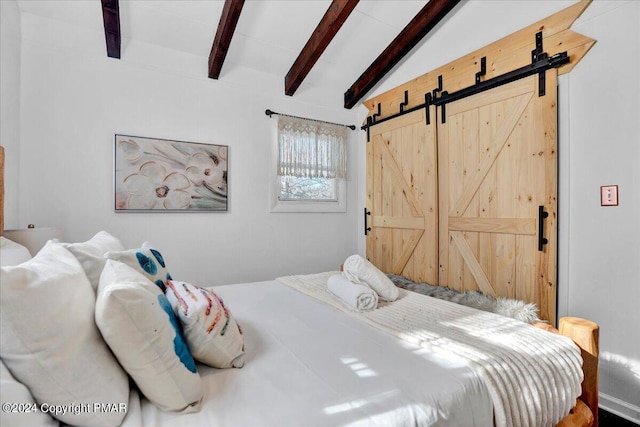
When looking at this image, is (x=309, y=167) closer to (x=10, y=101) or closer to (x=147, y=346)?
(x=10, y=101)

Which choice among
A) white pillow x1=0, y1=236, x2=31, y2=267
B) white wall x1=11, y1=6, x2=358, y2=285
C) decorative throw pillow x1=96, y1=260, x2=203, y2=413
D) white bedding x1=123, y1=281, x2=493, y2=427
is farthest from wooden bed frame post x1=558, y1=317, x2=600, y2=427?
white wall x1=11, y1=6, x2=358, y2=285

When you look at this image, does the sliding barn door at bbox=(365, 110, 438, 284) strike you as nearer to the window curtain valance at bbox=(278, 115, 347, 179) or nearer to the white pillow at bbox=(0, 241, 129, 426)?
the window curtain valance at bbox=(278, 115, 347, 179)

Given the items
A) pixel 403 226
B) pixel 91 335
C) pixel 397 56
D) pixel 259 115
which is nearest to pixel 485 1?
pixel 397 56

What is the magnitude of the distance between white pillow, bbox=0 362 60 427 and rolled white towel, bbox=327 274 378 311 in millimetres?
1386

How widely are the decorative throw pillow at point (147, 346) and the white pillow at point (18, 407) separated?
0.57ft

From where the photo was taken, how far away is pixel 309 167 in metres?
3.73

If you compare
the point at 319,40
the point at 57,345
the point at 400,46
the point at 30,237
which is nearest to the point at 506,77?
the point at 400,46

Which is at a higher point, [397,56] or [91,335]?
[397,56]

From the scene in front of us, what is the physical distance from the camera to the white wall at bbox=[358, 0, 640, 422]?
72.7 inches

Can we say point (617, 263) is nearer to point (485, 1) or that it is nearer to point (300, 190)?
point (485, 1)

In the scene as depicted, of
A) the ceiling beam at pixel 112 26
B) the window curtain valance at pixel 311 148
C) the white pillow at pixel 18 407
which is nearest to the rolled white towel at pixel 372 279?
the white pillow at pixel 18 407

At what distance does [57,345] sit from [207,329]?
16.4 inches

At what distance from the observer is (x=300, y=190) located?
3.80 meters

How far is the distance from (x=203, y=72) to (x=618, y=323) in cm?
397
